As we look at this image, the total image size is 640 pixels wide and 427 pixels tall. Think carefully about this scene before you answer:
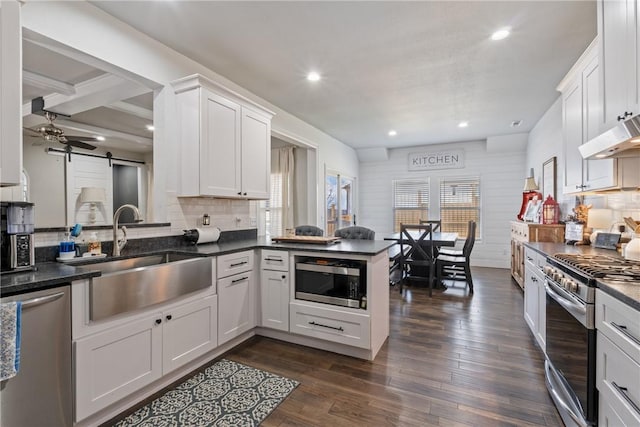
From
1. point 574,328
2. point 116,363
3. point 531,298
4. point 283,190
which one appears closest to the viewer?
point 574,328

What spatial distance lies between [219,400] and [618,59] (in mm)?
3277

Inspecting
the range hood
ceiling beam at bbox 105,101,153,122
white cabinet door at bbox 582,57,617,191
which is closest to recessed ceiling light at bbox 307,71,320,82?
ceiling beam at bbox 105,101,153,122

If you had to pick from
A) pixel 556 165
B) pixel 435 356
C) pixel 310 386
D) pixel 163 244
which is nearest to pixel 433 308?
pixel 435 356

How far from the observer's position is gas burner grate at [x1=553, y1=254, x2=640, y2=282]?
1394 millimetres

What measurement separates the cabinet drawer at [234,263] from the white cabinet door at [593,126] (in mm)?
2876

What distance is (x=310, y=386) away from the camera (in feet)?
6.76

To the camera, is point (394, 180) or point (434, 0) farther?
point (394, 180)

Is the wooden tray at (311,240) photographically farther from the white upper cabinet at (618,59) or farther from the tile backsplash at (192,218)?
the white upper cabinet at (618,59)

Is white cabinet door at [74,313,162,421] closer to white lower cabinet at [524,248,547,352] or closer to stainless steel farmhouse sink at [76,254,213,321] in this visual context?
stainless steel farmhouse sink at [76,254,213,321]

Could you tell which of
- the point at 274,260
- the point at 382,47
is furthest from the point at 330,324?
the point at 382,47

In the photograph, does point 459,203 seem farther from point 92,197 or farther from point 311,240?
point 92,197

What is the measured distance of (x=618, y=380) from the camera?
1175 millimetres

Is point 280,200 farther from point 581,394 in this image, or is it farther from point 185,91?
point 581,394

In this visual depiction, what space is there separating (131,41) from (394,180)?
586cm
